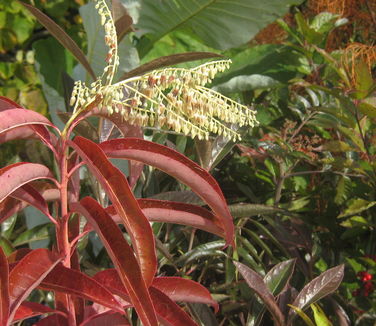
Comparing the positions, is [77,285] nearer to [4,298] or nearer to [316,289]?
[4,298]

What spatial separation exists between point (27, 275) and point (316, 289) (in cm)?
66

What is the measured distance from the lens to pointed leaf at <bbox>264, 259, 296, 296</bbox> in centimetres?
140

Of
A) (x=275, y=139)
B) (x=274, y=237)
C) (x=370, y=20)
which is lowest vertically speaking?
(x=274, y=237)

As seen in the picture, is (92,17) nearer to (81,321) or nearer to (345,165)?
(345,165)

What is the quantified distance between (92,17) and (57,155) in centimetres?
102

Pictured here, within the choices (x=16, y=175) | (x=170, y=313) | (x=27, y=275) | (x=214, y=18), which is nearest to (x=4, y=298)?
(x=27, y=275)

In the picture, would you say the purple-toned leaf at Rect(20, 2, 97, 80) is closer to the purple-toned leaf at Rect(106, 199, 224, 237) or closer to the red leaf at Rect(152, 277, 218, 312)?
the purple-toned leaf at Rect(106, 199, 224, 237)

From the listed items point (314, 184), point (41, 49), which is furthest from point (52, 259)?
point (41, 49)

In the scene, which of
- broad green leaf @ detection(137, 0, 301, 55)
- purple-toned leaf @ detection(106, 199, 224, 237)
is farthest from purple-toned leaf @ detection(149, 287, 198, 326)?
broad green leaf @ detection(137, 0, 301, 55)

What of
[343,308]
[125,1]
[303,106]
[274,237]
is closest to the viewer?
[343,308]

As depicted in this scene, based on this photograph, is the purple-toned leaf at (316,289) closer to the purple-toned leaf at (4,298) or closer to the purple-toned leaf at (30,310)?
the purple-toned leaf at (30,310)

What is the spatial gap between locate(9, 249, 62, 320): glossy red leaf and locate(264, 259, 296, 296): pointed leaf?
0.58 m

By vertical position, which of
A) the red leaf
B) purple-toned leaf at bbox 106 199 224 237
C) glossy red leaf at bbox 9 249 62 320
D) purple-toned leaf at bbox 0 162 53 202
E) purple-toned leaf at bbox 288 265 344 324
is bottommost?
purple-toned leaf at bbox 288 265 344 324

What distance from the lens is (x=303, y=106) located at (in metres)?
1.90
